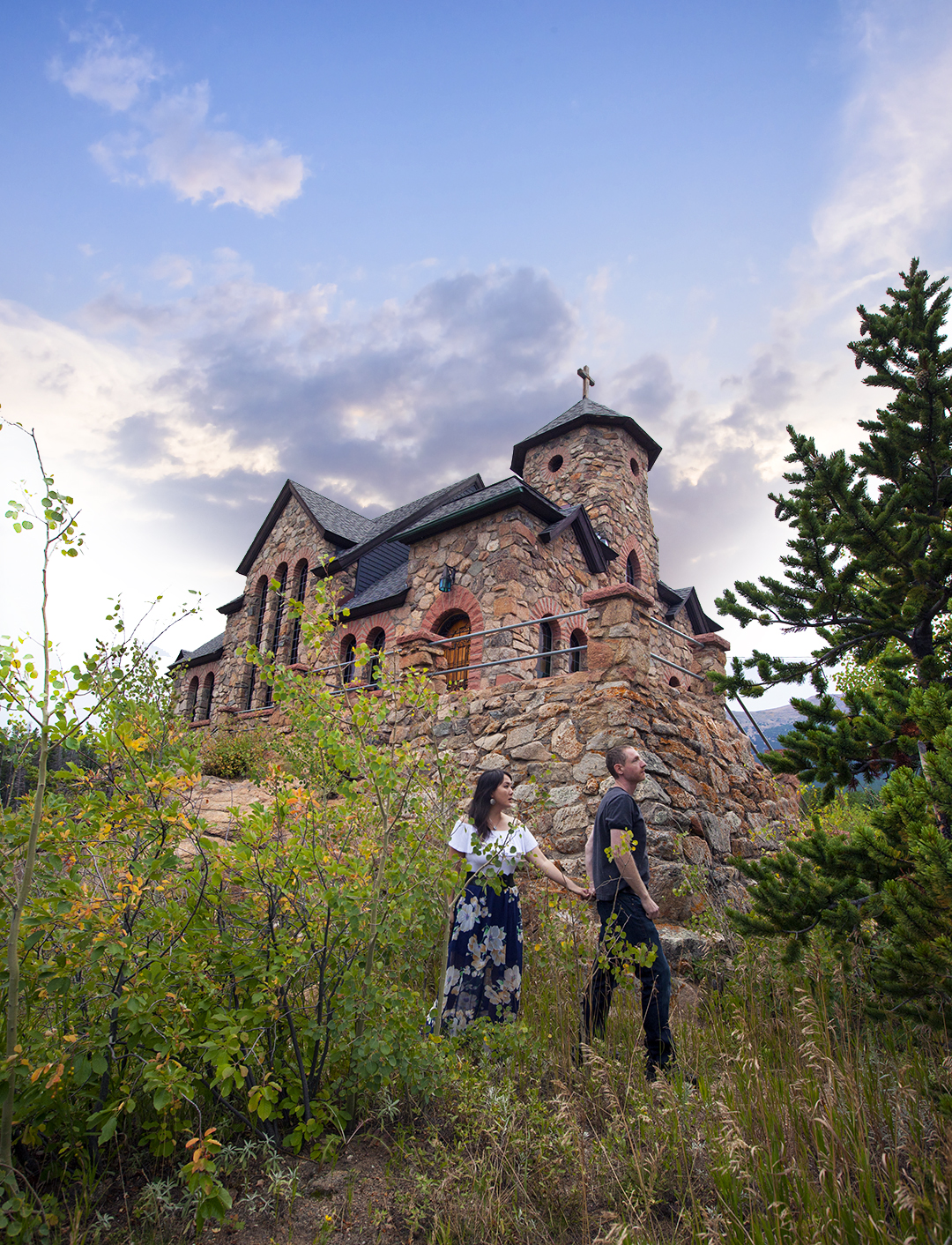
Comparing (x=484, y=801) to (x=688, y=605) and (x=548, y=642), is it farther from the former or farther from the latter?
(x=688, y=605)

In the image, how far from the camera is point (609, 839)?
3.75 m

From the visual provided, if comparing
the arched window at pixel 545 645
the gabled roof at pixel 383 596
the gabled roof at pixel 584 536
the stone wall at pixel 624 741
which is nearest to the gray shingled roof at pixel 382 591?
the gabled roof at pixel 383 596

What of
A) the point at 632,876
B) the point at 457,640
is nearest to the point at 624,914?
the point at 632,876

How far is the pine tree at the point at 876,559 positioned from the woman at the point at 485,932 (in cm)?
180

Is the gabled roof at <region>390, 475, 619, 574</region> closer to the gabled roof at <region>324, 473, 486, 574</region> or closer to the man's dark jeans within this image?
the gabled roof at <region>324, 473, 486, 574</region>

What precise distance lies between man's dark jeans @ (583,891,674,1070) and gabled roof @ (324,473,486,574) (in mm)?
12904

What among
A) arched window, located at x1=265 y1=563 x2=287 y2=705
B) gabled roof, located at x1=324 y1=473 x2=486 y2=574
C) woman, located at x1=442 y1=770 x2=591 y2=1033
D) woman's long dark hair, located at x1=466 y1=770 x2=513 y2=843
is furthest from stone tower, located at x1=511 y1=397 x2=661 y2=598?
woman, located at x1=442 y1=770 x2=591 y2=1033

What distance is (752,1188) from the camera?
2.07 meters

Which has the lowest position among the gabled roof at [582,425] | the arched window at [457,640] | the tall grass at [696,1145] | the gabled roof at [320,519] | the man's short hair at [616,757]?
the tall grass at [696,1145]

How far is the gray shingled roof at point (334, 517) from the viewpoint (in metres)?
17.7

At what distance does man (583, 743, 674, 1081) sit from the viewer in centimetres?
330

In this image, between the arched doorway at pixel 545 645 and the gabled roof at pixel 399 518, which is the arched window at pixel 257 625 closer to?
the gabled roof at pixel 399 518

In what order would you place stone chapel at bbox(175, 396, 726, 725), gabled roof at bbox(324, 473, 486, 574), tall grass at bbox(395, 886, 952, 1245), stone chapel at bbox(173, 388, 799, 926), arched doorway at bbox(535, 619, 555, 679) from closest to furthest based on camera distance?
1. tall grass at bbox(395, 886, 952, 1245)
2. stone chapel at bbox(173, 388, 799, 926)
3. stone chapel at bbox(175, 396, 726, 725)
4. arched doorway at bbox(535, 619, 555, 679)
5. gabled roof at bbox(324, 473, 486, 574)

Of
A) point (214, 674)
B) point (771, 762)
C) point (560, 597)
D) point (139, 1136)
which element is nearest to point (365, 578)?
point (560, 597)
